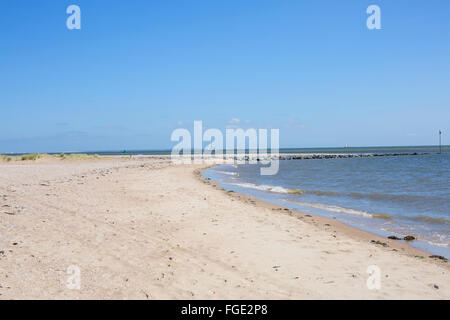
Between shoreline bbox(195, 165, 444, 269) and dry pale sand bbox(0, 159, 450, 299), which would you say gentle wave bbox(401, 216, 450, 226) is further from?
dry pale sand bbox(0, 159, 450, 299)

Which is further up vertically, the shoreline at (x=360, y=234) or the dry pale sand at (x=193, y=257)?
the dry pale sand at (x=193, y=257)

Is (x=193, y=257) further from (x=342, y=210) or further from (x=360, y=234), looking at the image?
(x=342, y=210)

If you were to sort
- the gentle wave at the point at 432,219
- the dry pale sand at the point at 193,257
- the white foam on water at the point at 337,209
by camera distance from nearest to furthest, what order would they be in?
the dry pale sand at the point at 193,257, the gentle wave at the point at 432,219, the white foam on water at the point at 337,209

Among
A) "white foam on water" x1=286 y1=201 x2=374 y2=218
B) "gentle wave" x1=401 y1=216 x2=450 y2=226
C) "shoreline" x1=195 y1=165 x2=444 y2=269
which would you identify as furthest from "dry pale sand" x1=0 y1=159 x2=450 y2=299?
"gentle wave" x1=401 y1=216 x2=450 y2=226

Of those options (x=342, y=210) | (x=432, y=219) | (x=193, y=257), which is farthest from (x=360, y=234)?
(x=193, y=257)

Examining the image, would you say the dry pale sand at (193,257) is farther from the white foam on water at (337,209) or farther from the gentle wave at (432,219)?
the gentle wave at (432,219)

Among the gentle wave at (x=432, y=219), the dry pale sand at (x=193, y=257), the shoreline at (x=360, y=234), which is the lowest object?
the gentle wave at (x=432, y=219)

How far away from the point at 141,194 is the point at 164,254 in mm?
9661

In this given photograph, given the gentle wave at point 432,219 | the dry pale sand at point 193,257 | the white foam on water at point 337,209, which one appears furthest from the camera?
the white foam on water at point 337,209

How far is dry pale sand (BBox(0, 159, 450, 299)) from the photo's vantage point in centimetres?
562

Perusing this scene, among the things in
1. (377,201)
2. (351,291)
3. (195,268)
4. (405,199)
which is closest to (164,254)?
(195,268)

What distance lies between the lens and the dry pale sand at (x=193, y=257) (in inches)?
221

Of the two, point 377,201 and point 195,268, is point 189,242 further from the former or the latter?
point 377,201

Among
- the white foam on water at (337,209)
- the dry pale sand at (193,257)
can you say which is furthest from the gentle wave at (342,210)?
the dry pale sand at (193,257)
